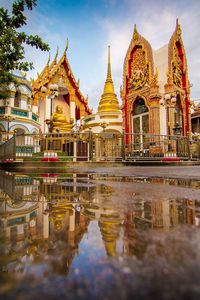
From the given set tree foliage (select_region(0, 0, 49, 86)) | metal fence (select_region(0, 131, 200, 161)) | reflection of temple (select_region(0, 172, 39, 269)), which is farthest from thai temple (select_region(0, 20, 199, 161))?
reflection of temple (select_region(0, 172, 39, 269))

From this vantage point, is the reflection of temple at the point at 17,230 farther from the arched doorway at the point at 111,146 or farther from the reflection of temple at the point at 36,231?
the arched doorway at the point at 111,146

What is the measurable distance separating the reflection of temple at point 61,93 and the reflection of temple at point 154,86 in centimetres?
579

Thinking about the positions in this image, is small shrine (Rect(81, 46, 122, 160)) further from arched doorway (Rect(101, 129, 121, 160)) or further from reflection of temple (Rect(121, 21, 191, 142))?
arched doorway (Rect(101, 129, 121, 160))

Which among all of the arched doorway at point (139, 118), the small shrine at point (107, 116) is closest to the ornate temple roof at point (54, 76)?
the small shrine at point (107, 116)

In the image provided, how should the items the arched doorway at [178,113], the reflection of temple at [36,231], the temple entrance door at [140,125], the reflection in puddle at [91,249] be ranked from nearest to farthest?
the reflection in puddle at [91,249] < the reflection of temple at [36,231] < the arched doorway at [178,113] < the temple entrance door at [140,125]

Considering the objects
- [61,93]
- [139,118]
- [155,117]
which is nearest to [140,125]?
[139,118]

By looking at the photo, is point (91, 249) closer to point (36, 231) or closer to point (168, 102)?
point (36, 231)

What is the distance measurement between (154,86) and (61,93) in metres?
13.0

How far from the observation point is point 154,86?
1536 centimetres

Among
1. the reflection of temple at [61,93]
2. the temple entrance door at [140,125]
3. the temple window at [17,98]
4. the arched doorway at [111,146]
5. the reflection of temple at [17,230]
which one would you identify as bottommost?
the reflection of temple at [17,230]

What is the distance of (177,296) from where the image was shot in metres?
0.30

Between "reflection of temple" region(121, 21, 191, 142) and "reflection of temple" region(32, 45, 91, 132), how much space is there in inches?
228

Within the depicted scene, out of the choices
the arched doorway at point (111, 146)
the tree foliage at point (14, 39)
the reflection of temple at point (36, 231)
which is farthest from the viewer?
the arched doorway at point (111, 146)

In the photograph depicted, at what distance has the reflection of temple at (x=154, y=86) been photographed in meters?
15.3
